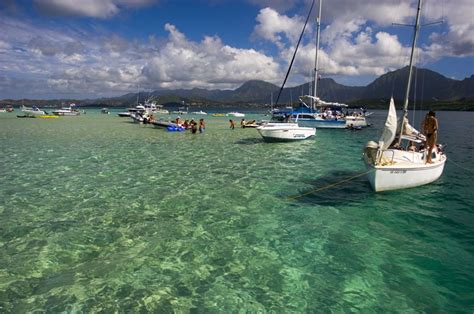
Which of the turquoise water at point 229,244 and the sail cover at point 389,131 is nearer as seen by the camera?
the turquoise water at point 229,244

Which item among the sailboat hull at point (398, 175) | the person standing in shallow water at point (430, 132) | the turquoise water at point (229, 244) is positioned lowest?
the turquoise water at point (229, 244)

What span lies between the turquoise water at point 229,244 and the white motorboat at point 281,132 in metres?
Answer: 16.5

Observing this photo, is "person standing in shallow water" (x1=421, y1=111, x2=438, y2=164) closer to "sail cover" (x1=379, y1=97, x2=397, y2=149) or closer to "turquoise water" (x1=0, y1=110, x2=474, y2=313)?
"turquoise water" (x1=0, y1=110, x2=474, y2=313)

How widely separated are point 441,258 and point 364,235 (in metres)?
2.30

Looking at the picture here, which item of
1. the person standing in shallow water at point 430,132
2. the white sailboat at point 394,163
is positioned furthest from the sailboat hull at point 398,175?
the person standing in shallow water at point 430,132

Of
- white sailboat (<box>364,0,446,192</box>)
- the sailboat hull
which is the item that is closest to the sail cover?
white sailboat (<box>364,0,446,192</box>)

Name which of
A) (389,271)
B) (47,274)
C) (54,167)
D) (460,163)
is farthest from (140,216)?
(460,163)

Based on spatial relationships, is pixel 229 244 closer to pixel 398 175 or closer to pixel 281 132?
pixel 398 175

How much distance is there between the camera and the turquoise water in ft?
24.5

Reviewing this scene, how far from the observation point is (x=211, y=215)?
1275 centimetres

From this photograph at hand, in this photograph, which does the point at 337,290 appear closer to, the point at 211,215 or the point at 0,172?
the point at 211,215

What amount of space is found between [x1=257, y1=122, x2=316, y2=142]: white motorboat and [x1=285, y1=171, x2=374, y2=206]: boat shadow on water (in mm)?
16694

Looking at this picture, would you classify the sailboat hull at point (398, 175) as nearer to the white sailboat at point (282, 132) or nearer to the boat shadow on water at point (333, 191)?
the boat shadow on water at point (333, 191)

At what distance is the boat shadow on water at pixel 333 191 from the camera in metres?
15.1
